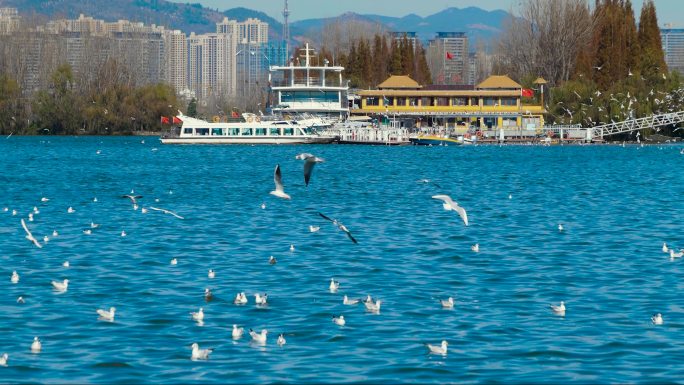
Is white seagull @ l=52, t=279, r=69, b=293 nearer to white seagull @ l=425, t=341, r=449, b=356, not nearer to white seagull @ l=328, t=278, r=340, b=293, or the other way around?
white seagull @ l=328, t=278, r=340, b=293

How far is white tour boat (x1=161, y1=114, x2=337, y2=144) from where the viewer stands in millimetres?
114062

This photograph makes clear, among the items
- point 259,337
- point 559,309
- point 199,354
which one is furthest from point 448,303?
point 199,354

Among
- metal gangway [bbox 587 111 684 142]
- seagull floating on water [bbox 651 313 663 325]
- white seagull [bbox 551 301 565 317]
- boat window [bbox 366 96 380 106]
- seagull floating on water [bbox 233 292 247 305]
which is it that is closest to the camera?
seagull floating on water [bbox 651 313 663 325]

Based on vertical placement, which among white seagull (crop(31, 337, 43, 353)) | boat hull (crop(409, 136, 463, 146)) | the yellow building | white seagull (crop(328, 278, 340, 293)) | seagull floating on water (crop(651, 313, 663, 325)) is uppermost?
the yellow building

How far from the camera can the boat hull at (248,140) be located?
373 ft

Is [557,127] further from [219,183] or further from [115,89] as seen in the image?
[219,183]

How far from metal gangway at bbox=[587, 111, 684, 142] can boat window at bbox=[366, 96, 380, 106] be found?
76.1 feet

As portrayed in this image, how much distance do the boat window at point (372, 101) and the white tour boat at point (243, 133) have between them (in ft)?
33.9

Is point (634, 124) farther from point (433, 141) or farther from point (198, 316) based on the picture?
point (198, 316)

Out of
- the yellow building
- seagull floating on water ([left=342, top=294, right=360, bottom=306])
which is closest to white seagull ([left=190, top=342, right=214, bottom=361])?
seagull floating on water ([left=342, top=294, right=360, bottom=306])

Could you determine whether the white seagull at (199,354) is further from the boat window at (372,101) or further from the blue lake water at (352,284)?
the boat window at (372,101)

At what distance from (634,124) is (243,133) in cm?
3506

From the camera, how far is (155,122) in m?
145

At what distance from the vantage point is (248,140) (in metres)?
115
